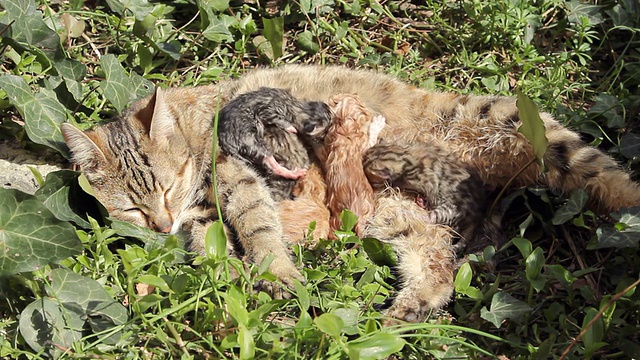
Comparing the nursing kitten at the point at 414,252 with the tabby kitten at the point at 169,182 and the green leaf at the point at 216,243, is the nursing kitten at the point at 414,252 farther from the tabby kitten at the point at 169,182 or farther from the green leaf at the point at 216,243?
the green leaf at the point at 216,243

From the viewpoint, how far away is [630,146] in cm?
442

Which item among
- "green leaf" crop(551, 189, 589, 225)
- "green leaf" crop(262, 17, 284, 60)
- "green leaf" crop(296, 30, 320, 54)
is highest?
"green leaf" crop(262, 17, 284, 60)

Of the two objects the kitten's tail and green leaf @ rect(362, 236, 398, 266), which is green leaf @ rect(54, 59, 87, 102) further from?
the kitten's tail

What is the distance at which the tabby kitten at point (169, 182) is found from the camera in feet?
13.1

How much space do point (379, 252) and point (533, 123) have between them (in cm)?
116

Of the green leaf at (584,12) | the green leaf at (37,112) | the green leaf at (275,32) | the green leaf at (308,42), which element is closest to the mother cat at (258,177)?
the green leaf at (37,112)

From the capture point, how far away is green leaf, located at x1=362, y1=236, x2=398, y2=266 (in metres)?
4.06

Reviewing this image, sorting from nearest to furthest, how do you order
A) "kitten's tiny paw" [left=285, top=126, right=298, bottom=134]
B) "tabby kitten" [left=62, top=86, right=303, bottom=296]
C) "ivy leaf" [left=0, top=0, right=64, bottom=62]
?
1. "tabby kitten" [left=62, top=86, right=303, bottom=296]
2. "ivy leaf" [left=0, top=0, right=64, bottom=62]
3. "kitten's tiny paw" [left=285, top=126, right=298, bottom=134]

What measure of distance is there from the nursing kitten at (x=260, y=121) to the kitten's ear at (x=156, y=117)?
0.36 meters

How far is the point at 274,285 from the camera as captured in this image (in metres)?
3.72

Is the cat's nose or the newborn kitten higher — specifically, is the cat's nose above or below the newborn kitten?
below

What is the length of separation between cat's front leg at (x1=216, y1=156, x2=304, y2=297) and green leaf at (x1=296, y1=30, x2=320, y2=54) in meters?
1.60

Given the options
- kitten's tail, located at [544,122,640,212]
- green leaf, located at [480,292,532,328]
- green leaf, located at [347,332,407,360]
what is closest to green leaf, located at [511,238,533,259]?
green leaf, located at [480,292,532,328]

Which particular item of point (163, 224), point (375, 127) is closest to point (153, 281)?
point (163, 224)
